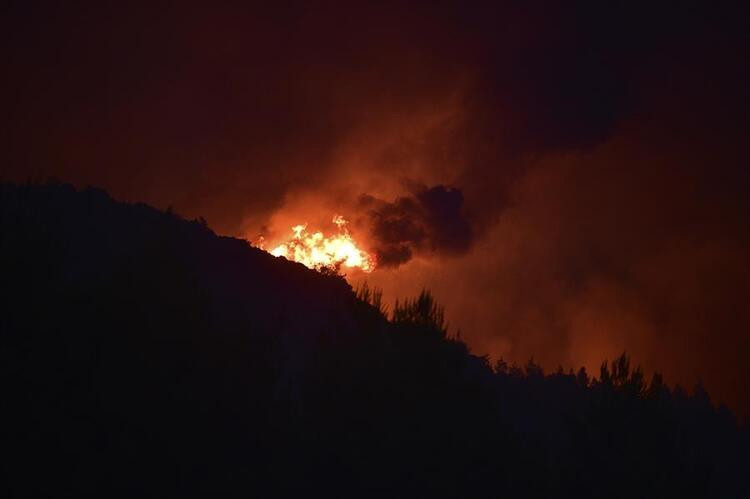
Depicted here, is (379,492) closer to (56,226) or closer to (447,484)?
(447,484)

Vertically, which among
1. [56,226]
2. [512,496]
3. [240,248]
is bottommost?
[512,496]

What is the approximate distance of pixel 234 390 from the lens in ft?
115

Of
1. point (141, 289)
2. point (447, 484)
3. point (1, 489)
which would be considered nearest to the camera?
point (1, 489)

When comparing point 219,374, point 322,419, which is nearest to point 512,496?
point 322,419

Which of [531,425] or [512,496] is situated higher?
[531,425]

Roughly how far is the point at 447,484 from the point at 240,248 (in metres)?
19.2

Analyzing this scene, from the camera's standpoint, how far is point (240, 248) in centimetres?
4834

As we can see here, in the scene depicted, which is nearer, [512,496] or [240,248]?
[512,496]

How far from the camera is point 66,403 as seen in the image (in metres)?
29.8

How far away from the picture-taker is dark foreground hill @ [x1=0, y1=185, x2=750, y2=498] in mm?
30250

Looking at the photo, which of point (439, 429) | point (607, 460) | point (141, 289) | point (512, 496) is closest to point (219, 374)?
point (141, 289)

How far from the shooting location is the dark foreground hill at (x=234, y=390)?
30.2m

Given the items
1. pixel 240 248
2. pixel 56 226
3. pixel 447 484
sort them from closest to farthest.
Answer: pixel 56 226
pixel 447 484
pixel 240 248

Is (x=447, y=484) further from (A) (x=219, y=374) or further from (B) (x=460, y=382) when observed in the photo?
(A) (x=219, y=374)
